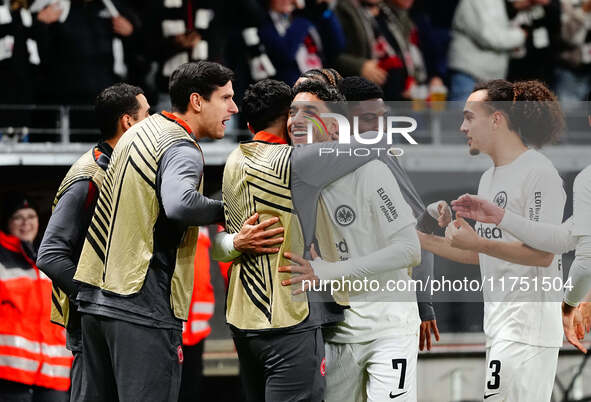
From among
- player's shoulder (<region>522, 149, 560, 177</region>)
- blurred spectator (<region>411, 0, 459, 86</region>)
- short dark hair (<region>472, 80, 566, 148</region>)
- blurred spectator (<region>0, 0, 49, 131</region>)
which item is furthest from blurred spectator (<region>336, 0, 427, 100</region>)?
player's shoulder (<region>522, 149, 560, 177</region>)

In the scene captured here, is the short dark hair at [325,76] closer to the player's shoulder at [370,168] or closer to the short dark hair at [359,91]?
the short dark hair at [359,91]

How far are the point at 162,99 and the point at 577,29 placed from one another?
3.86 meters

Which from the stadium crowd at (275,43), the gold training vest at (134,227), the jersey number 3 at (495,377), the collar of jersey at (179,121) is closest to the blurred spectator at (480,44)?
the stadium crowd at (275,43)

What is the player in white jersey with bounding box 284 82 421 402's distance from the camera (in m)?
4.66

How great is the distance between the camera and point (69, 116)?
771cm

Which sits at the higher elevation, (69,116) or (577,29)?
(577,29)

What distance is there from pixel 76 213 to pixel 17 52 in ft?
9.41

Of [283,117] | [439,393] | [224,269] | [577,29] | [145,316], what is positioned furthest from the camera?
[577,29]

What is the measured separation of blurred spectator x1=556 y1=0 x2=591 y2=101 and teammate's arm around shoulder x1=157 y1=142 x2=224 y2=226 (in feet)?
19.0

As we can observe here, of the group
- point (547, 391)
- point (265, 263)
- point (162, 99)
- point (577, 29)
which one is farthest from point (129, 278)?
point (577, 29)

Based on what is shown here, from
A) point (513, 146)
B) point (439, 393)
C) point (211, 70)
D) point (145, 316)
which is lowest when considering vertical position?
point (439, 393)

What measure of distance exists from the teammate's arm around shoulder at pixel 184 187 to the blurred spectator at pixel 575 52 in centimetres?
579

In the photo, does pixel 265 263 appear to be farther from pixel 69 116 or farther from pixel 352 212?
pixel 69 116

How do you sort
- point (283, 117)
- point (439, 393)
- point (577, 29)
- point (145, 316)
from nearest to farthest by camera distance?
1. point (145, 316)
2. point (283, 117)
3. point (439, 393)
4. point (577, 29)
